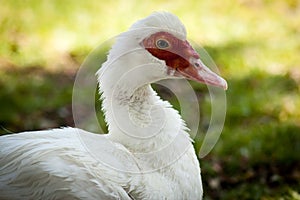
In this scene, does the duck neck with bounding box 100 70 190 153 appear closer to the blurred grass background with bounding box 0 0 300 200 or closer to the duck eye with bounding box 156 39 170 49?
the duck eye with bounding box 156 39 170 49

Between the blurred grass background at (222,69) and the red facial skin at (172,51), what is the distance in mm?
1339

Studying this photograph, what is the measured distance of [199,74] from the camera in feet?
10.6

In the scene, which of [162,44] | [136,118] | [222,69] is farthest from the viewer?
[222,69]

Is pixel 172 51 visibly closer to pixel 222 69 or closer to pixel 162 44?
pixel 162 44

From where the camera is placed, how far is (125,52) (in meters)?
3.14

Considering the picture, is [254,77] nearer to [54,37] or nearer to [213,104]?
[213,104]

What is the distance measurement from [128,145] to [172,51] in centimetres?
52

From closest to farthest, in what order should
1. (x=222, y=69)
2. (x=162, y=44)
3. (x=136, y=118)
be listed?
(x=162, y=44) < (x=136, y=118) < (x=222, y=69)

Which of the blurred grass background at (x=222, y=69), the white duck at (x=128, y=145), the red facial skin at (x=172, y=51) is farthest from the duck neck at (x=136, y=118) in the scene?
the blurred grass background at (x=222, y=69)

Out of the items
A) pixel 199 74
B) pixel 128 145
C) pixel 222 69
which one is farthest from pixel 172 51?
pixel 222 69

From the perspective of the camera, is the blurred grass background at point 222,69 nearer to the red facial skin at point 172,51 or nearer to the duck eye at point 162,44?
the red facial skin at point 172,51

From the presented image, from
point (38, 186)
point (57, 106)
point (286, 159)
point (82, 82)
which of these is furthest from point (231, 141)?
point (38, 186)

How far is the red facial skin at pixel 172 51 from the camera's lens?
10.2ft

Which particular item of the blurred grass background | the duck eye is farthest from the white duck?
the blurred grass background
